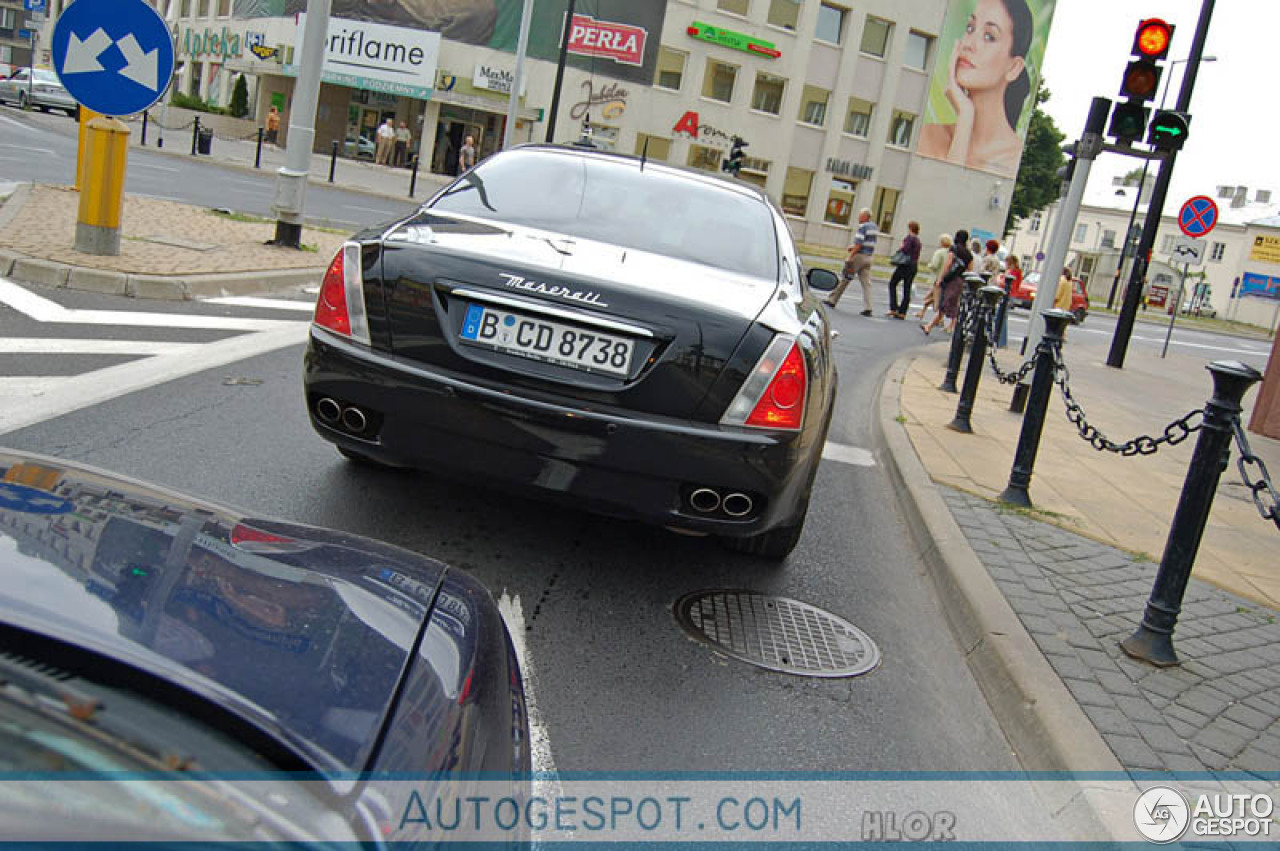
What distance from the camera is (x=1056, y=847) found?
2.81 meters

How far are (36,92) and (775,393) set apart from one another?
45.2 meters

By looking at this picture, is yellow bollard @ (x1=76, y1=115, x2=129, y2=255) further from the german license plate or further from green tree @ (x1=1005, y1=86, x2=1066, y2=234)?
green tree @ (x1=1005, y1=86, x2=1066, y2=234)

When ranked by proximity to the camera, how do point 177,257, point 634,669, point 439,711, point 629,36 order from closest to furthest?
point 439,711, point 634,669, point 177,257, point 629,36

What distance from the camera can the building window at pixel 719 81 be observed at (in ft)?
156

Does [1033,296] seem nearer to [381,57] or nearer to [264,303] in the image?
[264,303]

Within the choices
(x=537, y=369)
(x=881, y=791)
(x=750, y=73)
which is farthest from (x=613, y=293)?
(x=750, y=73)

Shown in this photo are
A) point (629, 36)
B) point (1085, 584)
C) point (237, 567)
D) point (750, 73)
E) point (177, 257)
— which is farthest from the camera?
point (750, 73)

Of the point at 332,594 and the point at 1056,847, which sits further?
the point at 1056,847

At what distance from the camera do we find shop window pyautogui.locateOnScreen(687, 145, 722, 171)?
1861 inches

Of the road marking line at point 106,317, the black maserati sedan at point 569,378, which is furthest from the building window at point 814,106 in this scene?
the black maserati sedan at point 569,378

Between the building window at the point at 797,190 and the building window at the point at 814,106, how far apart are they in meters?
2.39

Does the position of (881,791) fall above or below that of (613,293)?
below

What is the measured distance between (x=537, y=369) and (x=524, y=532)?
1.09 meters

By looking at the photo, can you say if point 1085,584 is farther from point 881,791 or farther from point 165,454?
point 165,454
